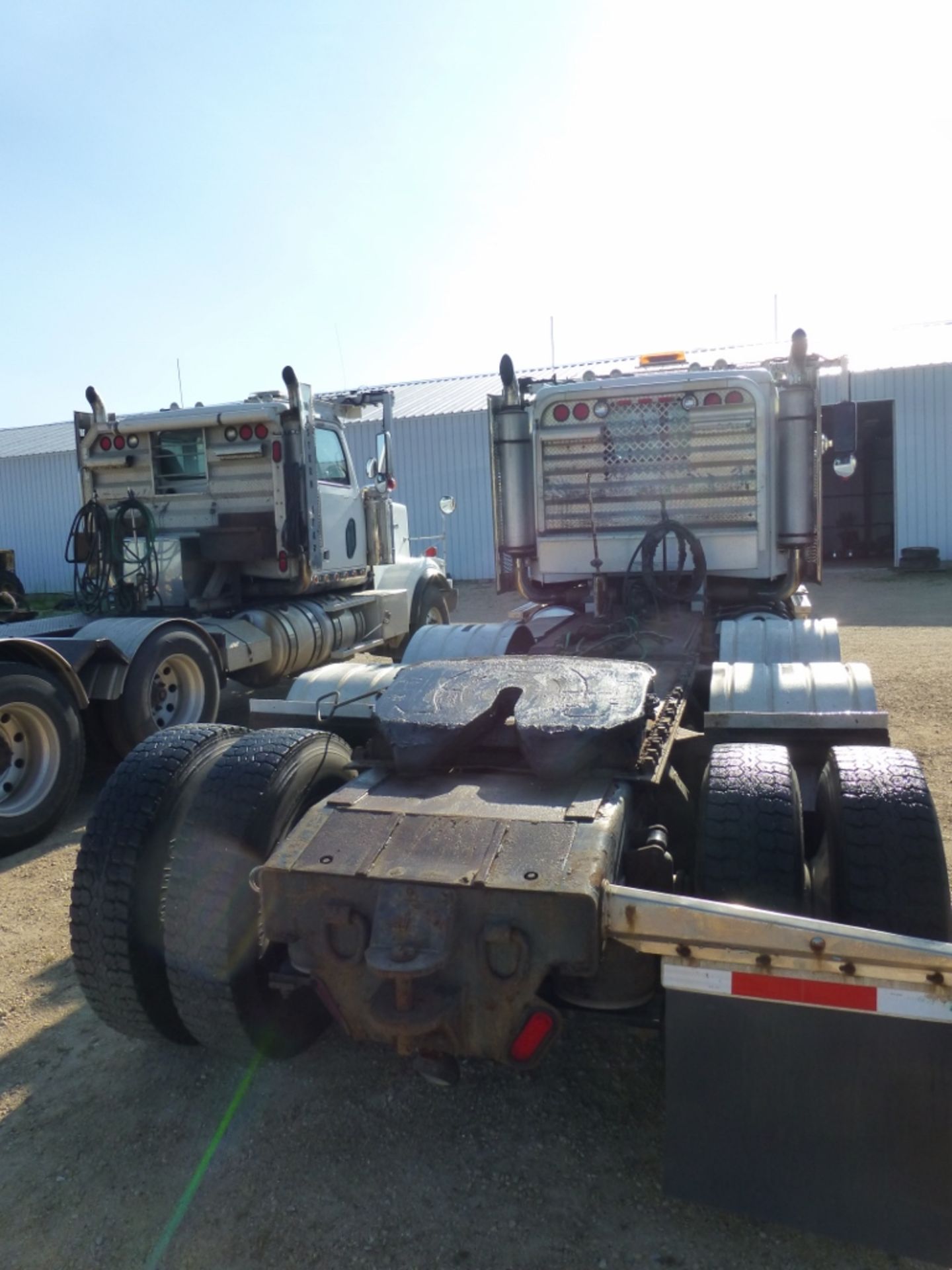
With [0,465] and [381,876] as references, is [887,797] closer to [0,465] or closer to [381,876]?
[381,876]

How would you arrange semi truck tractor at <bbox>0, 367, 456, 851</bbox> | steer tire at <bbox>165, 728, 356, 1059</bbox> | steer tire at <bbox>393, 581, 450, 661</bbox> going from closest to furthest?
steer tire at <bbox>165, 728, 356, 1059</bbox>
semi truck tractor at <bbox>0, 367, 456, 851</bbox>
steer tire at <bbox>393, 581, 450, 661</bbox>

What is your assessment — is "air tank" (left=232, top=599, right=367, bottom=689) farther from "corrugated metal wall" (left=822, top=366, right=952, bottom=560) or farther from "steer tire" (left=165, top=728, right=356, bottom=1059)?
"corrugated metal wall" (left=822, top=366, right=952, bottom=560)

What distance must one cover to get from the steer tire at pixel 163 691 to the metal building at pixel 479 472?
11880 mm

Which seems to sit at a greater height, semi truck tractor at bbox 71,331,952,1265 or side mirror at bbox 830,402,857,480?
side mirror at bbox 830,402,857,480

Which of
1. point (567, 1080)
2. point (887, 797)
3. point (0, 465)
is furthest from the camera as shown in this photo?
point (0, 465)

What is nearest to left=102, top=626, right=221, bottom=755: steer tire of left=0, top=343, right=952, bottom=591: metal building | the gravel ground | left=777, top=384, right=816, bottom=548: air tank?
the gravel ground

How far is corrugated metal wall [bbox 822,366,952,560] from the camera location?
19500 mm

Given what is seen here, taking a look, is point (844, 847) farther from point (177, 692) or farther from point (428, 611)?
point (428, 611)

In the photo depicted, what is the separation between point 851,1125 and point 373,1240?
4.11 feet

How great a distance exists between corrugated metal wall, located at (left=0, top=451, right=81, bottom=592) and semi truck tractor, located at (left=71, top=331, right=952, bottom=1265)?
67.8ft

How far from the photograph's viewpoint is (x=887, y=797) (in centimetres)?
291

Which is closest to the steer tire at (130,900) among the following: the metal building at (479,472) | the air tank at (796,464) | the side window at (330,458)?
the air tank at (796,464)

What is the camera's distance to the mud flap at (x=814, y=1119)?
7.61 ft

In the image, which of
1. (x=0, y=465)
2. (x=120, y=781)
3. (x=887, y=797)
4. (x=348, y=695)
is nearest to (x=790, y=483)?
(x=348, y=695)
